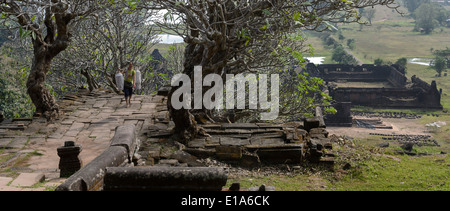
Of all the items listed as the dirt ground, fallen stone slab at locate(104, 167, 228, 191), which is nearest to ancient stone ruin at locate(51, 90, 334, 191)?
fallen stone slab at locate(104, 167, 228, 191)

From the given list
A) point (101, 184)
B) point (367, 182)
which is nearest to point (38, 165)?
point (101, 184)

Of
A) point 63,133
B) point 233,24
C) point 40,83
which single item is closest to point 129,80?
point 40,83

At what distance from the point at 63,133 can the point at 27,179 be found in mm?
3642

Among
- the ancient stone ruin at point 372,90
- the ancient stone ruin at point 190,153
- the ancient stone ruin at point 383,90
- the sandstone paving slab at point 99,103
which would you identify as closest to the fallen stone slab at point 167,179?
the ancient stone ruin at point 190,153

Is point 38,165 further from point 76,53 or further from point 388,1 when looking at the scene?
point 76,53

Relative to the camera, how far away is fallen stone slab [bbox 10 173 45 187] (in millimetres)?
6719

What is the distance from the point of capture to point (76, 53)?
17.4 meters

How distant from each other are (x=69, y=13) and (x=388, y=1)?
7.47 m

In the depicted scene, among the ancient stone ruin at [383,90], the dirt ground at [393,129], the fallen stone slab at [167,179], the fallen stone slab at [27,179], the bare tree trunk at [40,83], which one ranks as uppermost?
the bare tree trunk at [40,83]

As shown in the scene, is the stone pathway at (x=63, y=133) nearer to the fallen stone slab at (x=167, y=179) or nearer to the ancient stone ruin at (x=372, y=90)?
the fallen stone slab at (x=167, y=179)

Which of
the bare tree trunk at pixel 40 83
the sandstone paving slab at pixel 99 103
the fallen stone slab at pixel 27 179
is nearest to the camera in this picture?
the fallen stone slab at pixel 27 179

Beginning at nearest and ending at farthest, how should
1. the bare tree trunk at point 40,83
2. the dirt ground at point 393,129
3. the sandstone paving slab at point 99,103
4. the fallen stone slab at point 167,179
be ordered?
1. the fallen stone slab at point 167,179
2. the bare tree trunk at point 40,83
3. the sandstone paving slab at point 99,103
4. the dirt ground at point 393,129

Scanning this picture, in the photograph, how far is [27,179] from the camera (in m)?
7.02

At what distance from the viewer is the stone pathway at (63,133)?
7426 millimetres
